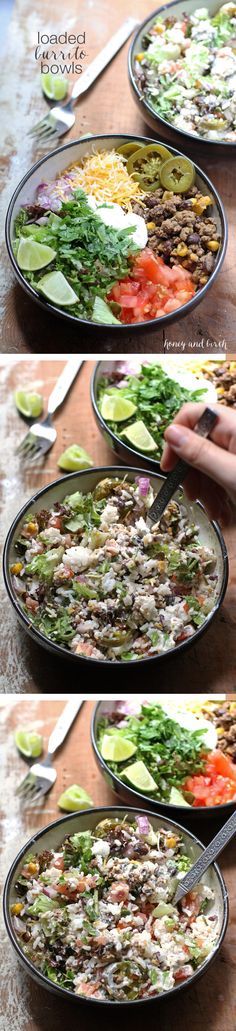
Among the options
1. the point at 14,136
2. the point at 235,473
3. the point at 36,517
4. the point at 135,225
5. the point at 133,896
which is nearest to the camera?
the point at 235,473

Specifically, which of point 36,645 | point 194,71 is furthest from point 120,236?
point 36,645

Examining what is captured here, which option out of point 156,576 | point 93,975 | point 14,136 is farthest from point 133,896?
point 14,136

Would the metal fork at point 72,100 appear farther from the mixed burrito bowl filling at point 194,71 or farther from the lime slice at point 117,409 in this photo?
the lime slice at point 117,409

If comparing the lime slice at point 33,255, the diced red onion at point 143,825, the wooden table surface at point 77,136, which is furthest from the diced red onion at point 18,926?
the lime slice at point 33,255

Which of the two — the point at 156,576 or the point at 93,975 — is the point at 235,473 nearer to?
the point at 156,576

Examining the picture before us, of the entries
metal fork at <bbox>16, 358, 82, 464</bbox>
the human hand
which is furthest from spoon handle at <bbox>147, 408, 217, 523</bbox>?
metal fork at <bbox>16, 358, 82, 464</bbox>

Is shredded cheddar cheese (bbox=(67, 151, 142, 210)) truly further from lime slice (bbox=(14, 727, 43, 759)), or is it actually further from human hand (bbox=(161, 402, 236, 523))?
lime slice (bbox=(14, 727, 43, 759))
